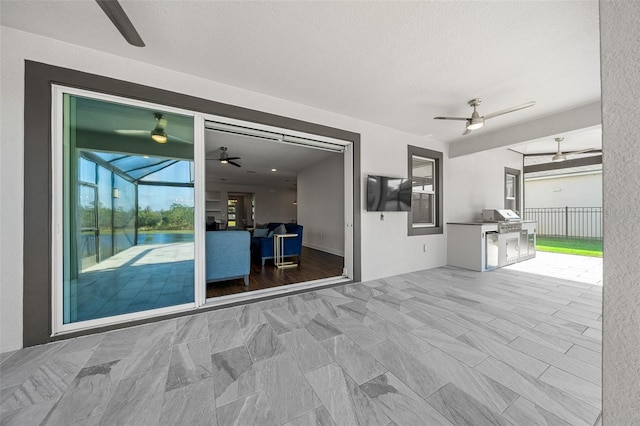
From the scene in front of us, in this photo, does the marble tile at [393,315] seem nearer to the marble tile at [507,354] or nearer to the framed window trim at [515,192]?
the marble tile at [507,354]

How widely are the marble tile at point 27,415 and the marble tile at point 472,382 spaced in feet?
8.23

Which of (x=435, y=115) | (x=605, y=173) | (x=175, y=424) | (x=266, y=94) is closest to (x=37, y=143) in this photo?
(x=266, y=94)

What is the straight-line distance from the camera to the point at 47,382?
155 cm

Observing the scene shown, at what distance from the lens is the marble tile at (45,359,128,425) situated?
1.29m

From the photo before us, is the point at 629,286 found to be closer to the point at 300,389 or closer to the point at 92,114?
the point at 300,389

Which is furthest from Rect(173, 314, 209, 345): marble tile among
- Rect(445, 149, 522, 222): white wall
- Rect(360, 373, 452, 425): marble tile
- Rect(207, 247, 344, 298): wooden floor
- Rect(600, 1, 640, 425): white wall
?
Rect(445, 149, 522, 222): white wall

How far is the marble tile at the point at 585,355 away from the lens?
172 cm

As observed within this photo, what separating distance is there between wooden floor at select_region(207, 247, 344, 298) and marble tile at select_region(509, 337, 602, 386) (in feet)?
8.82

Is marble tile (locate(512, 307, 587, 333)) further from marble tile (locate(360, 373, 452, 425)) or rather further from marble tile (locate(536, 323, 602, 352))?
marble tile (locate(360, 373, 452, 425))

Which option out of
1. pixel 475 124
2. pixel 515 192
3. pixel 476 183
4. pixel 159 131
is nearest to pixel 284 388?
pixel 159 131

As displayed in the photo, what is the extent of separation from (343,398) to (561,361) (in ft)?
5.94

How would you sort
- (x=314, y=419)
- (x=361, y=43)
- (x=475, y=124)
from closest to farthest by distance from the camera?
(x=314, y=419)
(x=361, y=43)
(x=475, y=124)

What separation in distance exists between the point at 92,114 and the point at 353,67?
2774 millimetres

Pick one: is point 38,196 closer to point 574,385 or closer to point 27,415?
point 27,415
